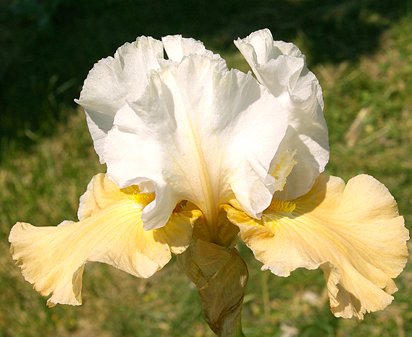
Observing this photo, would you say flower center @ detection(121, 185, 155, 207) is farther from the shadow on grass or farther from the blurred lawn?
the shadow on grass

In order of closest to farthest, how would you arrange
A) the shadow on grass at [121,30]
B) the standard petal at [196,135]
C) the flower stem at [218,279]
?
the standard petal at [196,135] < the flower stem at [218,279] < the shadow on grass at [121,30]

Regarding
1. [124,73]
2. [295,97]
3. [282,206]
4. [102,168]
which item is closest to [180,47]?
[124,73]

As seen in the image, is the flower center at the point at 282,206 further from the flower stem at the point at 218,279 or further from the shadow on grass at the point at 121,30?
the shadow on grass at the point at 121,30

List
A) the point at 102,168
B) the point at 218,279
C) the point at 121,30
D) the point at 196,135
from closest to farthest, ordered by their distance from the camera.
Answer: the point at 196,135, the point at 218,279, the point at 102,168, the point at 121,30

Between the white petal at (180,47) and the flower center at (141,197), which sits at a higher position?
the white petal at (180,47)

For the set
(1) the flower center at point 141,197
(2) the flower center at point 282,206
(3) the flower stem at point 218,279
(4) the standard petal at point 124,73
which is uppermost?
(4) the standard petal at point 124,73

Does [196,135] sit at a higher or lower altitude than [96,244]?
higher

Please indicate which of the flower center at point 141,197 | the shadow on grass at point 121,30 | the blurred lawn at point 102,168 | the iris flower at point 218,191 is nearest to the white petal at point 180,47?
the iris flower at point 218,191

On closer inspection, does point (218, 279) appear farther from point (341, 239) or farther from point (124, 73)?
point (124, 73)
